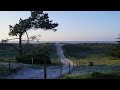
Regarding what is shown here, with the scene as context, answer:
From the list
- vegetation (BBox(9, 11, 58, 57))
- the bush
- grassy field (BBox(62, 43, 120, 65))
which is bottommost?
grassy field (BBox(62, 43, 120, 65))

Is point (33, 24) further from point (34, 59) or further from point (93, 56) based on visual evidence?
point (93, 56)

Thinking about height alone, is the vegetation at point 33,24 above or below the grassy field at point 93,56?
above

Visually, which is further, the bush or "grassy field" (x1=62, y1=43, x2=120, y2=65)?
"grassy field" (x1=62, y1=43, x2=120, y2=65)

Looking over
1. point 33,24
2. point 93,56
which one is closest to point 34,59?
point 33,24

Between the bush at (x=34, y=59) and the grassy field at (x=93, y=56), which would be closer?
the bush at (x=34, y=59)

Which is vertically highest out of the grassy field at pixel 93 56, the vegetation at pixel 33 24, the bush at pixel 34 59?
the vegetation at pixel 33 24

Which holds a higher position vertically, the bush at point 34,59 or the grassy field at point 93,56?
the bush at point 34,59

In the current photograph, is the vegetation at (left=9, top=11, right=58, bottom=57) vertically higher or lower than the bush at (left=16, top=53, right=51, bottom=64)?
higher

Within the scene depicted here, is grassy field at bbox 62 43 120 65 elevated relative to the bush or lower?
lower
